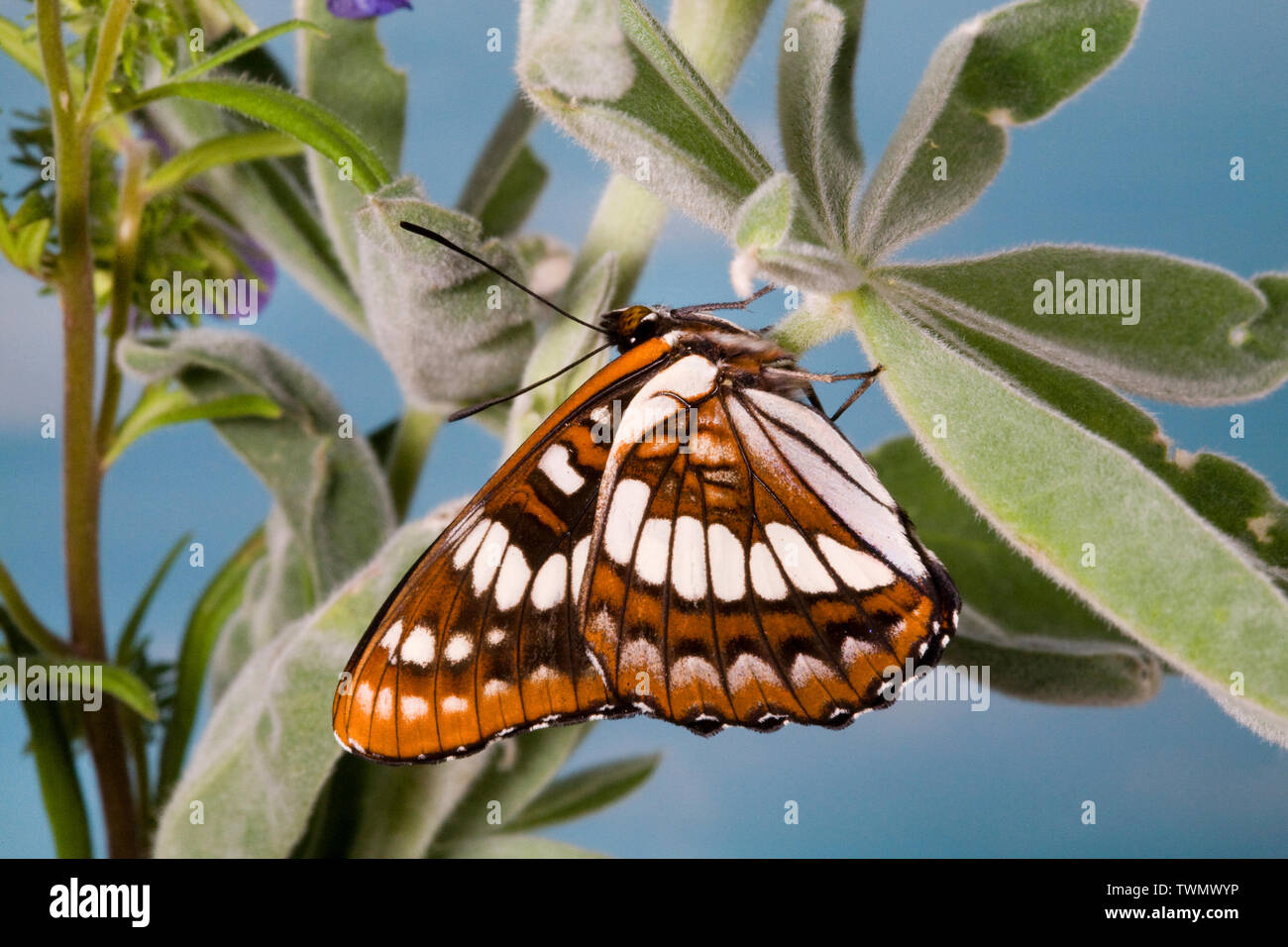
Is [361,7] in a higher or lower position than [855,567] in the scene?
higher

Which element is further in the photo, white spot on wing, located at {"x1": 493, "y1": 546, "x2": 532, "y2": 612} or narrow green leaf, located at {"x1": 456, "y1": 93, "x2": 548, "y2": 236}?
narrow green leaf, located at {"x1": 456, "y1": 93, "x2": 548, "y2": 236}

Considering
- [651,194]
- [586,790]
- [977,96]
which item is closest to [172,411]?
[651,194]

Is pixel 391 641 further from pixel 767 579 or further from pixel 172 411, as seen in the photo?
pixel 172 411

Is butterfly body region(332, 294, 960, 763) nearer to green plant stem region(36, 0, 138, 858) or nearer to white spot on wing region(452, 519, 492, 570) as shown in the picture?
white spot on wing region(452, 519, 492, 570)

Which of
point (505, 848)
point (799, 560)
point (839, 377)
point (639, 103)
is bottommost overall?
point (505, 848)

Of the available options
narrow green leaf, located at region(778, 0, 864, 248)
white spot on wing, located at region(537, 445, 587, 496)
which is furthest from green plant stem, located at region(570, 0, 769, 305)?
white spot on wing, located at region(537, 445, 587, 496)

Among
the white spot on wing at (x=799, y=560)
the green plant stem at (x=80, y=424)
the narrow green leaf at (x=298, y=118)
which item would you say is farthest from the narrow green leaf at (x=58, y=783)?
the white spot on wing at (x=799, y=560)

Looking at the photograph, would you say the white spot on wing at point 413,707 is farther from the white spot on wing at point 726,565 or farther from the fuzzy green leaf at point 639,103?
the fuzzy green leaf at point 639,103
